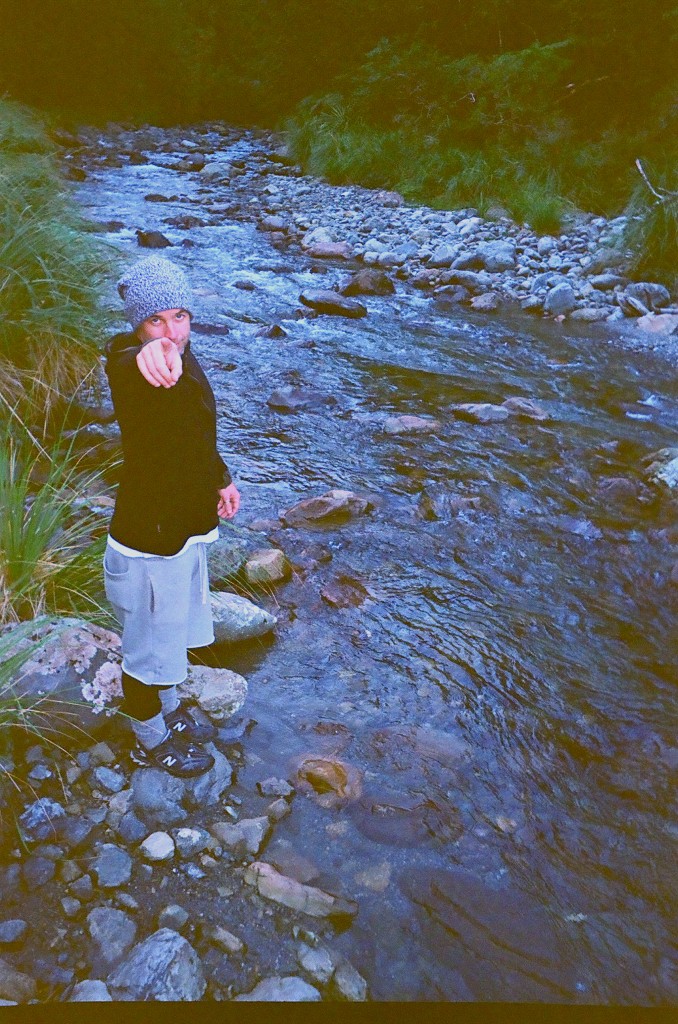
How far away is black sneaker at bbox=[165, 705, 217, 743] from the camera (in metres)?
2.15

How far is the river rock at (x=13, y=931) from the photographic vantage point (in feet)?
5.10

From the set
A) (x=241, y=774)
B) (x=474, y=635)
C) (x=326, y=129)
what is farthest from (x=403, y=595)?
(x=326, y=129)

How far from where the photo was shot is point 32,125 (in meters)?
8.06

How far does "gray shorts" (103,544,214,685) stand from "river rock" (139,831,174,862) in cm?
34

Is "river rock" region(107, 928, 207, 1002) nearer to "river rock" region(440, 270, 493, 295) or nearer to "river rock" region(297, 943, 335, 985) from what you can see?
"river rock" region(297, 943, 335, 985)

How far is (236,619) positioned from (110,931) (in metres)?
1.14

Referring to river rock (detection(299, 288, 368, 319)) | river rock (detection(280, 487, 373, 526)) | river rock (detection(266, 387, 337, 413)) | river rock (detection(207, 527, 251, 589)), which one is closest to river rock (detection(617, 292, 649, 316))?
river rock (detection(299, 288, 368, 319))

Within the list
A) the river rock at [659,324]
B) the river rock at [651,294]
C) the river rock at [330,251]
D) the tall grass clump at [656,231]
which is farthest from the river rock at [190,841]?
the river rock at [330,251]

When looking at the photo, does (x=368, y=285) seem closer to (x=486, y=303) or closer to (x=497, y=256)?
(x=486, y=303)

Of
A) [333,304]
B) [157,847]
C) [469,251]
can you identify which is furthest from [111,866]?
[469,251]

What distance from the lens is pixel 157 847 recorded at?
1.84 m

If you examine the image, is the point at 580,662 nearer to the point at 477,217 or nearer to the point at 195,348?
the point at 195,348

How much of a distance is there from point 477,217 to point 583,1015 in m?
8.29

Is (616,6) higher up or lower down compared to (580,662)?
higher up
